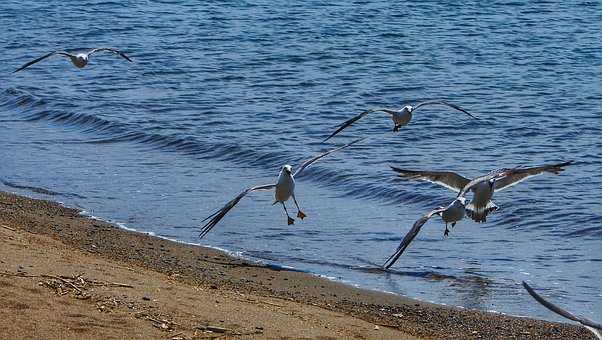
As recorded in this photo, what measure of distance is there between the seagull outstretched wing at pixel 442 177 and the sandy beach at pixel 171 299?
1.35 m

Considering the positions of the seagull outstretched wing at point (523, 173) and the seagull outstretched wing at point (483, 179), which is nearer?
the seagull outstretched wing at point (523, 173)

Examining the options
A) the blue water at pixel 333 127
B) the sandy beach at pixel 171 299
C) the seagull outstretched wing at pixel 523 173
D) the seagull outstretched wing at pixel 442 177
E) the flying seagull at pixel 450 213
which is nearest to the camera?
the sandy beach at pixel 171 299

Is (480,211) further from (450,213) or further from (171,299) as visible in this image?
(171,299)

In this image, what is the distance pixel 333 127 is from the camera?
70.8ft

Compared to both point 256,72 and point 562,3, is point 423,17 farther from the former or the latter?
point 256,72

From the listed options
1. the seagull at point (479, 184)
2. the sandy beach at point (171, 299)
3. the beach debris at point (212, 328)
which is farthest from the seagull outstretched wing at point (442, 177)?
the beach debris at point (212, 328)

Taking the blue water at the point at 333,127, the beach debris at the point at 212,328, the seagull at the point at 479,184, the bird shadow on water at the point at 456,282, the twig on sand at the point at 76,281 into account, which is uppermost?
the beach debris at the point at 212,328

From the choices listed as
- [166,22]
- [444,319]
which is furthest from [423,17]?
Result: [444,319]

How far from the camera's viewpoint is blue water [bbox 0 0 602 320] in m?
14.1

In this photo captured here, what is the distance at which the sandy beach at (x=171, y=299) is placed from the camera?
899 cm

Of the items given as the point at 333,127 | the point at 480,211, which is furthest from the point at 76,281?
the point at 333,127

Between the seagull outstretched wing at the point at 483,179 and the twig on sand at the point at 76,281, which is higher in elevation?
the twig on sand at the point at 76,281

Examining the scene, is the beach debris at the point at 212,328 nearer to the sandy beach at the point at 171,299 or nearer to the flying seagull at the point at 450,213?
the sandy beach at the point at 171,299

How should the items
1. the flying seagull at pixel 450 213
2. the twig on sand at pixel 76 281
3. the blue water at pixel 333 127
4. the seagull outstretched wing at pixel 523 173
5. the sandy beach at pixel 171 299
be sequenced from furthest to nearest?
the blue water at pixel 333 127
the seagull outstretched wing at pixel 523 173
the flying seagull at pixel 450 213
the twig on sand at pixel 76 281
the sandy beach at pixel 171 299
